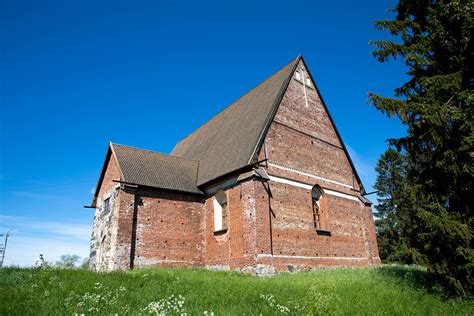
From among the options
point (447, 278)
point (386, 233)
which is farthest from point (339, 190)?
point (386, 233)

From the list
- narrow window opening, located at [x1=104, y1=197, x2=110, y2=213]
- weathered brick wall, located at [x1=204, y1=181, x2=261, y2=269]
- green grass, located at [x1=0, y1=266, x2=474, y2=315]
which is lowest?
green grass, located at [x1=0, y1=266, x2=474, y2=315]

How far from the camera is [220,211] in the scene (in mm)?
19453

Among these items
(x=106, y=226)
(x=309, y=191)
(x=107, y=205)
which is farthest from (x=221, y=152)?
(x=106, y=226)

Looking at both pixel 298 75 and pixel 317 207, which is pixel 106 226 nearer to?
pixel 317 207

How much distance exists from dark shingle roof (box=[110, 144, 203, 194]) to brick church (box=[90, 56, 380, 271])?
0.07 m

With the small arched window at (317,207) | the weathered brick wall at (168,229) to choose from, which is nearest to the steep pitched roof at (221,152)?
the weathered brick wall at (168,229)

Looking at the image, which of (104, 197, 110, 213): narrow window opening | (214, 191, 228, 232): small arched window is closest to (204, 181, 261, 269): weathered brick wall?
(214, 191, 228, 232): small arched window

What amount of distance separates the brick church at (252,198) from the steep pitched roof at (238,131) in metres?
0.10

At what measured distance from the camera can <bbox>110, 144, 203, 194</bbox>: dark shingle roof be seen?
1909 cm

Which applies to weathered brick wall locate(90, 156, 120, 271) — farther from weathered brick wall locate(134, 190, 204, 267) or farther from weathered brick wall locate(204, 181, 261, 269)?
weathered brick wall locate(204, 181, 261, 269)

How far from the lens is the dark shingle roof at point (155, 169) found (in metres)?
19.1

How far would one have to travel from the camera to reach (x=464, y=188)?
10312 millimetres

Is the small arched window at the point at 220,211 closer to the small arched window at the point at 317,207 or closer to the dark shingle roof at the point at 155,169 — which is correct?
the dark shingle roof at the point at 155,169

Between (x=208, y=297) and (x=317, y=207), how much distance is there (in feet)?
41.7
